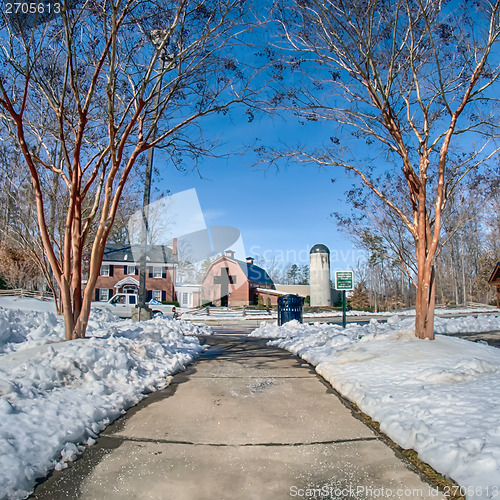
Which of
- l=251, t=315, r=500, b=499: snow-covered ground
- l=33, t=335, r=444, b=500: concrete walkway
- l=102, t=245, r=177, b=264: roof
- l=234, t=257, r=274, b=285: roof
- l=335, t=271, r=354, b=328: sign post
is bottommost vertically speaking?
l=33, t=335, r=444, b=500: concrete walkway

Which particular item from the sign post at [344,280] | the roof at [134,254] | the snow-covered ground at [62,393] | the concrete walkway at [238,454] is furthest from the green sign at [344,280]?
the roof at [134,254]

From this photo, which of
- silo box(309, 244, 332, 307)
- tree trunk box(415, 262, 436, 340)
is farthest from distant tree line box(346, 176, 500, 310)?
tree trunk box(415, 262, 436, 340)

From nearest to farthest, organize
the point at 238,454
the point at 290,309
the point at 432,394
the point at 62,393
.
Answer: the point at 238,454 → the point at 432,394 → the point at 62,393 → the point at 290,309

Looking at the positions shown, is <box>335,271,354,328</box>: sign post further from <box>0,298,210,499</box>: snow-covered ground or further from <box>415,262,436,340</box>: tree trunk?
<box>0,298,210,499</box>: snow-covered ground

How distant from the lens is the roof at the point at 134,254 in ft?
154

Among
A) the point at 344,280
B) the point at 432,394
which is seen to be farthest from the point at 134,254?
the point at 432,394

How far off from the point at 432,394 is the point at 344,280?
31.9ft

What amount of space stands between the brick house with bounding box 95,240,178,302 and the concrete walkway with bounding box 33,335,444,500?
41846 mm

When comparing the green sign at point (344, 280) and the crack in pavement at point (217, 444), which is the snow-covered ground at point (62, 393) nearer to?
the crack in pavement at point (217, 444)

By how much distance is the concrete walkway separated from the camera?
10.3ft

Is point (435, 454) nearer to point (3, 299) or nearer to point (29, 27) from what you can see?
point (29, 27)

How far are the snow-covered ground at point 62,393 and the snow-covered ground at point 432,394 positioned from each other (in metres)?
3.10

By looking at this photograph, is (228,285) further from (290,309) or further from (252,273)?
(290,309)

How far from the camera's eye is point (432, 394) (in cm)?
A: 501
